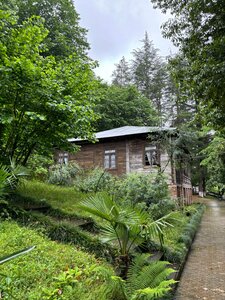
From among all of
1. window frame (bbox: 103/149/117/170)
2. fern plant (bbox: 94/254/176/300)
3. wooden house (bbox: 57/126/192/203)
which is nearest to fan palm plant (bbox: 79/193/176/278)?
fern plant (bbox: 94/254/176/300)

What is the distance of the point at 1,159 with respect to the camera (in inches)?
250

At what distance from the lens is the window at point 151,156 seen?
15539 millimetres

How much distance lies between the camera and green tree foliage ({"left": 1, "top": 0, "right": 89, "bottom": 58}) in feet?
65.8

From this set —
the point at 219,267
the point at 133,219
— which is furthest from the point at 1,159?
the point at 219,267

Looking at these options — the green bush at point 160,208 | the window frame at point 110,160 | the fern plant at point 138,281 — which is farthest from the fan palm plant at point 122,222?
the window frame at point 110,160

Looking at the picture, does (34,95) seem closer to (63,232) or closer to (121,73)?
(63,232)

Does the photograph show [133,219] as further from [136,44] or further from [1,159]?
[136,44]

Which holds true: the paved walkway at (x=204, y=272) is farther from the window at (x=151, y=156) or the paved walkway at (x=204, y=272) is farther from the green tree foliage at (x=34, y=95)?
the window at (x=151, y=156)

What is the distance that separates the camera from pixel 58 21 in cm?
2138

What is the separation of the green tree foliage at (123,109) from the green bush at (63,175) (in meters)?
13.5

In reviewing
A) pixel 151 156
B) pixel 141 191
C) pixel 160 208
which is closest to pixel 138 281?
pixel 160 208

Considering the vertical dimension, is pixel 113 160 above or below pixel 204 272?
above

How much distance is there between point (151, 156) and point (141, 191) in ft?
21.5

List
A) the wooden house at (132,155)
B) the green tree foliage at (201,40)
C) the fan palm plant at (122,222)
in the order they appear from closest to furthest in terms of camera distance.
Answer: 1. the fan palm plant at (122,222)
2. the green tree foliage at (201,40)
3. the wooden house at (132,155)
